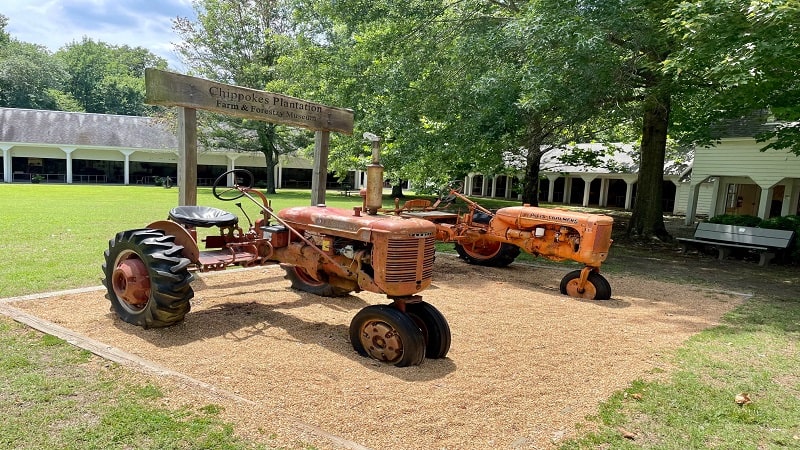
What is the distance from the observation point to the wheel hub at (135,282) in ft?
15.8

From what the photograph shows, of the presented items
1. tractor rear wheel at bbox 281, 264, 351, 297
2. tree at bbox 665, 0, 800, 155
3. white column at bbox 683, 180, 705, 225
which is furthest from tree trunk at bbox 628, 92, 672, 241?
tractor rear wheel at bbox 281, 264, 351, 297

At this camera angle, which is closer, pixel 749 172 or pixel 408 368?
pixel 408 368

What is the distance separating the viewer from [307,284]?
22.0 ft

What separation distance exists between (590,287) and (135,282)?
571cm

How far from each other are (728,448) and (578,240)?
4512mm

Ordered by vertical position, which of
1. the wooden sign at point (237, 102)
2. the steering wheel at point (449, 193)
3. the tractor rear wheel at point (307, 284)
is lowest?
the tractor rear wheel at point (307, 284)

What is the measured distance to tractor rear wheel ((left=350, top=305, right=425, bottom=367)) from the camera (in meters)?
4.20

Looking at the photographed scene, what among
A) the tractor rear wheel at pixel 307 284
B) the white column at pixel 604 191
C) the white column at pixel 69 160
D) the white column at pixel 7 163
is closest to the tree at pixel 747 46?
the tractor rear wheel at pixel 307 284

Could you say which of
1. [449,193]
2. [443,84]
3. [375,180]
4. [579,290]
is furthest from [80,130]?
[375,180]

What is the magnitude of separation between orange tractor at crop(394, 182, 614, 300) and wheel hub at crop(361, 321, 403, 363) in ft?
11.2

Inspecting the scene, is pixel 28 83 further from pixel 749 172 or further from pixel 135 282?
pixel 749 172

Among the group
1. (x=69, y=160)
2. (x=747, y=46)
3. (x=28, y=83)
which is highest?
(x=28, y=83)

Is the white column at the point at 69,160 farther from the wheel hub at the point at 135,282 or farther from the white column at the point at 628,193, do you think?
the wheel hub at the point at 135,282

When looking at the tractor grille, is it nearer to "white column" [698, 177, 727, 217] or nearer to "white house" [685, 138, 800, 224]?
"white house" [685, 138, 800, 224]
